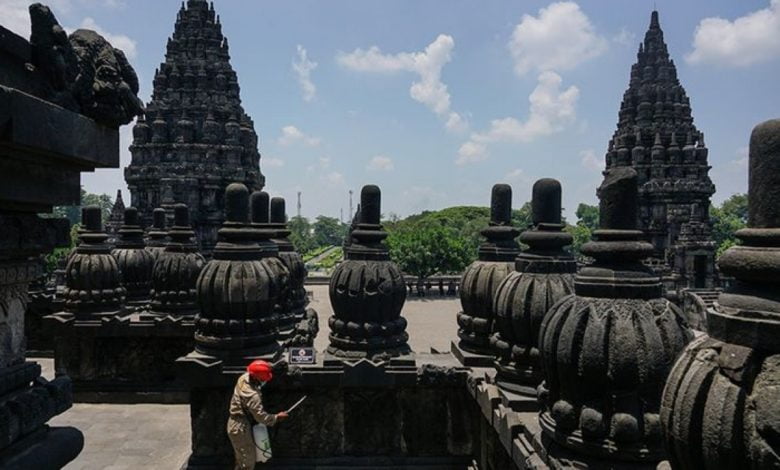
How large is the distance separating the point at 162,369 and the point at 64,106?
903cm

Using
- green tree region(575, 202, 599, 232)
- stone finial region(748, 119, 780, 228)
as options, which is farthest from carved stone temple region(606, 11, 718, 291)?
green tree region(575, 202, 599, 232)

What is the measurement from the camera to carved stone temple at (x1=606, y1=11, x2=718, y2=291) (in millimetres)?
32000

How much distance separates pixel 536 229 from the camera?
5633 mm

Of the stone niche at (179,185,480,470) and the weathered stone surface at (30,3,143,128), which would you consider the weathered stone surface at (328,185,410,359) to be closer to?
the stone niche at (179,185,480,470)

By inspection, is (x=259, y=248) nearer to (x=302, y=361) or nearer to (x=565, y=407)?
(x=302, y=361)

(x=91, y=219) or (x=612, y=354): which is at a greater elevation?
(x=91, y=219)

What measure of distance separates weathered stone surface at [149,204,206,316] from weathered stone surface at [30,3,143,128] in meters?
8.34

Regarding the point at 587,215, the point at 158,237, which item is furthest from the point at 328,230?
the point at 158,237

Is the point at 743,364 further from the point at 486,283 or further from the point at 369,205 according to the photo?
the point at 369,205

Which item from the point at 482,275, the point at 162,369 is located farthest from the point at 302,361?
the point at 162,369

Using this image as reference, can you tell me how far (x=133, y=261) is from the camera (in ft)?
42.3

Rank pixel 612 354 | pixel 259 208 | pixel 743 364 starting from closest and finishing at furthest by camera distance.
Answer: pixel 743 364 < pixel 612 354 < pixel 259 208

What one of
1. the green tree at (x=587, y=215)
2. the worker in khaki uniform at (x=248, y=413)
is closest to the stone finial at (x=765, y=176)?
the worker in khaki uniform at (x=248, y=413)

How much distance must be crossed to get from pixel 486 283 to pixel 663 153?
31.8m
